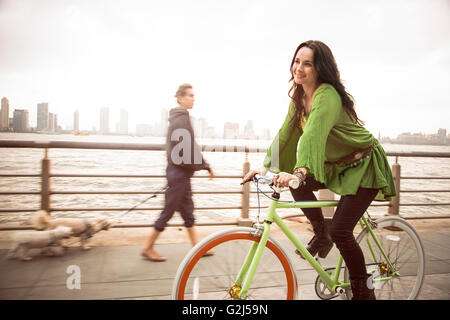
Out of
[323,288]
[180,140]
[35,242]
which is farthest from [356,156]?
[35,242]

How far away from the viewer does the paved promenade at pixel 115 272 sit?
2555mm

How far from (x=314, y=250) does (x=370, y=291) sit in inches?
16.1

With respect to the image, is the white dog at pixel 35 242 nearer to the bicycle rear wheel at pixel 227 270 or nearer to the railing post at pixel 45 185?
the railing post at pixel 45 185

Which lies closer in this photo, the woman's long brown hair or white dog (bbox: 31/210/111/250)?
the woman's long brown hair

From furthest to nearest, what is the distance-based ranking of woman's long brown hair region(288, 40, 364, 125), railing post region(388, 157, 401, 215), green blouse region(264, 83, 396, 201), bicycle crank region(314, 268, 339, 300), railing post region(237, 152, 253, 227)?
railing post region(388, 157, 401, 215), railing post region(237, 152, 253, 227), bicycle crank region(314, 268, 339, 300), woman's long brown hair region(288, 40, 364, 125), green blouse region(264, 83, 396, 201)

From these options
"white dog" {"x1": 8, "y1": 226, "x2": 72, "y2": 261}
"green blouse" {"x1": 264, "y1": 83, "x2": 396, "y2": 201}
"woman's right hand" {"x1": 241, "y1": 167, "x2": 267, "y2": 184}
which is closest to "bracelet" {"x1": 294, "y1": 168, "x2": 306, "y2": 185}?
"green blouse" {"x1": 264, "y1": 83, "x2": 396, "y2": 201}

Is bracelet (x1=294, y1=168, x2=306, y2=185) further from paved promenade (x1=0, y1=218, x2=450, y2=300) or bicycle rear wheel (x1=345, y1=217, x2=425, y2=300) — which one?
paved promenade (x1=0, y1=218, x2=450, y2=300)

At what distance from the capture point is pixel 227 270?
1.91 meters

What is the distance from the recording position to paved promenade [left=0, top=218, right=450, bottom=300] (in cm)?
255

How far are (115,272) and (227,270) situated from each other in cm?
146

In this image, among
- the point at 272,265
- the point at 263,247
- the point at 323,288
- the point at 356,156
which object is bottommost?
the point at 323,288

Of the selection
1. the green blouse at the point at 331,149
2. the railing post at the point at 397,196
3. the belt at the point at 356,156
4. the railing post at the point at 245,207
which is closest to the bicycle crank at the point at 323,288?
the green blouse at the point at 331,149

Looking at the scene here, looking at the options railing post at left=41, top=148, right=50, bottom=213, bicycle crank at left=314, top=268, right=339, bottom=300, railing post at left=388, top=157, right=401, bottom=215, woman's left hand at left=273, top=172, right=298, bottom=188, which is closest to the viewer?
woman's left hand at left=273, top=172, right=298, bottom=188

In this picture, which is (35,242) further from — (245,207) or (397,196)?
(397,196)
